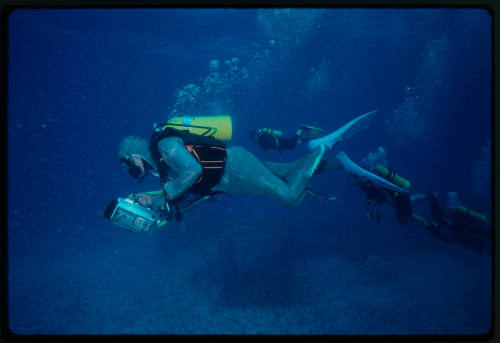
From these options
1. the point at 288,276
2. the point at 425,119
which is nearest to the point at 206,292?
the point at 288,276

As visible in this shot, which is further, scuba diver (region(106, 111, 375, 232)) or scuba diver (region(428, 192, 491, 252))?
scuba diver (region(428, 192, 491, 252))

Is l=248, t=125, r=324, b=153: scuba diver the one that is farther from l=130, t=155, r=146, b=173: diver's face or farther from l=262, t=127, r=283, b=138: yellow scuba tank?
l=130, t=155, r=146, b=173: diver's face

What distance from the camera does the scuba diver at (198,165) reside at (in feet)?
9.55

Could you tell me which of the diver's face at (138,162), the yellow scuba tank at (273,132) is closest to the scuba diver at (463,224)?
the yellow scuba tank at (273,132)

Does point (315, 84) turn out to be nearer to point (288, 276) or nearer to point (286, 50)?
point (286, 50)

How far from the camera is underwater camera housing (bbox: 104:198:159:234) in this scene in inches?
119

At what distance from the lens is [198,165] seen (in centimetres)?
291

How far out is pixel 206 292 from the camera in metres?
8.27

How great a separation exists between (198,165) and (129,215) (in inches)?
45.6

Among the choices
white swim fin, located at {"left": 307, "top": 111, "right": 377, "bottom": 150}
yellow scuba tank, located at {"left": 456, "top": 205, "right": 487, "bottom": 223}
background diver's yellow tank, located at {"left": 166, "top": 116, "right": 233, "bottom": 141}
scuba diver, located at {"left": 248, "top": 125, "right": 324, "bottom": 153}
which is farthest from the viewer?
scuba diver, located at {"left": 248, "top": 125, "right": 324, "bottom": 153}

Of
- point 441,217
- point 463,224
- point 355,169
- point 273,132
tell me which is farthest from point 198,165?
point 463,224

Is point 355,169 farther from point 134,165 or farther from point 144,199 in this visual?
point 134,165

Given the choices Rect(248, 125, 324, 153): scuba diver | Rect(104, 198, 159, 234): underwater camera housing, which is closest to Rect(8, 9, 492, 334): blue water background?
Rect(104, 198, 159, 234): underwater camera housing

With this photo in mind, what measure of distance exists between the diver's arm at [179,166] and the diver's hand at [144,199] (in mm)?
669
